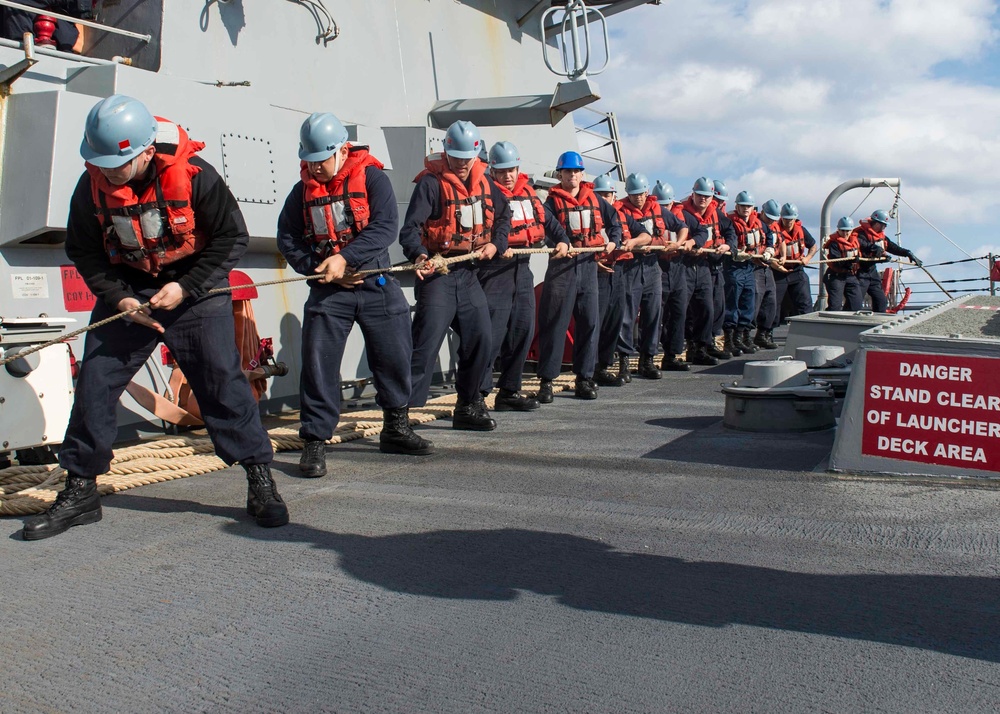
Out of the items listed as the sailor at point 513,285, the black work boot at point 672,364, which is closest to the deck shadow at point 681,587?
the sailor at point 513,285

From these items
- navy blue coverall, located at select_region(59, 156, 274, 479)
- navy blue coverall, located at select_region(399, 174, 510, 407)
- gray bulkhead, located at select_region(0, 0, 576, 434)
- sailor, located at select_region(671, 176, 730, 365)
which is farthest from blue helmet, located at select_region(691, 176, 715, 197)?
navy blue coverall, located at select_region(59, 156, 274, 479)

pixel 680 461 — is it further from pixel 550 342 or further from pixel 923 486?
pixel 550 342

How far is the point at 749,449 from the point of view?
5.15m

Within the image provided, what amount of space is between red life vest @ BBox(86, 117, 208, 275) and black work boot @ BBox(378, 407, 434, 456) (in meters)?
1.85

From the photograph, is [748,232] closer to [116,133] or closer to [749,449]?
[749,449]

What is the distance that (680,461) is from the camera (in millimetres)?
4906

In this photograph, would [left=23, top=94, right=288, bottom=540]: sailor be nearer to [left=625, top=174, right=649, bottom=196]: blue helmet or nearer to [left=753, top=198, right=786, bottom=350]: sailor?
[left=625, top=174, right=649, bottom=196]: blue helmet

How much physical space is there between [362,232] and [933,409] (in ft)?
9.13

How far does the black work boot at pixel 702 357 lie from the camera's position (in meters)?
10.9

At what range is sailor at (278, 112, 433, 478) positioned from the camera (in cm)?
489

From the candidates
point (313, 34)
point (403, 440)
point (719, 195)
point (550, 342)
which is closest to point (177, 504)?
point (403, 440)

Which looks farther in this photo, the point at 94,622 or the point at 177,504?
the point at 177,504

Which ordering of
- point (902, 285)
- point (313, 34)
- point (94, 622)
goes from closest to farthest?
1. point (94, 622)
2. point (313, 34)
3. point (902, 285)

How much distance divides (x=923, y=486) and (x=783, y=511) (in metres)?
0.73
